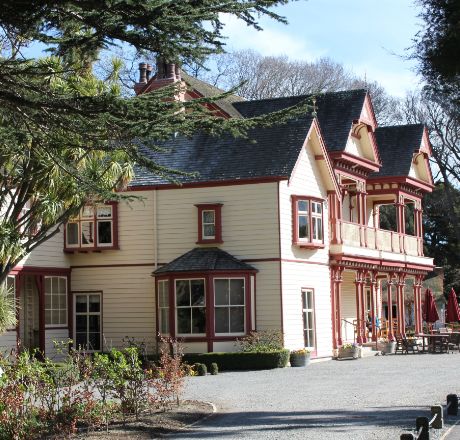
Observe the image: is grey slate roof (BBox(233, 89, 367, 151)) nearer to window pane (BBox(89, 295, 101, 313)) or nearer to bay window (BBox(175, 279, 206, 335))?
bay window (BBox(175, 279, 206, 335))

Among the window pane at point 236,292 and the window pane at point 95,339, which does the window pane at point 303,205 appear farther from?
the window pane at point 95,339

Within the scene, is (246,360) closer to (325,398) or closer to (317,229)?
(317,229)

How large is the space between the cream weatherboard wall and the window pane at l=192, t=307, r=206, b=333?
249 cm

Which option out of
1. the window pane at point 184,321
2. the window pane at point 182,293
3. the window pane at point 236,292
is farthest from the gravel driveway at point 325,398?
the window pane at point 182,293

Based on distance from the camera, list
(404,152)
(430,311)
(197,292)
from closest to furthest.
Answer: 1. (197,292)
2. (430,311)
3. (404,152)

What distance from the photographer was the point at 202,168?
104ft

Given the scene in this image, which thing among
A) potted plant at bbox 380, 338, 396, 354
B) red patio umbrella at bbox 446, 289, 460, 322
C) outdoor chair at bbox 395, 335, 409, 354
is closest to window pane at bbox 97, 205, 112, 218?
potted plant at bbox 380, 338, 396, 354

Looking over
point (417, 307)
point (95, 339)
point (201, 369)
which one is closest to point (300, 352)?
point (201, 369)

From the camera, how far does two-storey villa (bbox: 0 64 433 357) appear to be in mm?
30203

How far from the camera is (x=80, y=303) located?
32469 millimetres

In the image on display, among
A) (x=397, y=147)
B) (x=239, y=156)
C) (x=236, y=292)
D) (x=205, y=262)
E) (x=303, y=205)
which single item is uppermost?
(x=397, y=147)

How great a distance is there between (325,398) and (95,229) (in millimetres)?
14672

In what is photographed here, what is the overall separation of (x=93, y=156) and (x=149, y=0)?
14.9 m

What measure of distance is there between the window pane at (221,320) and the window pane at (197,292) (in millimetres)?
573
